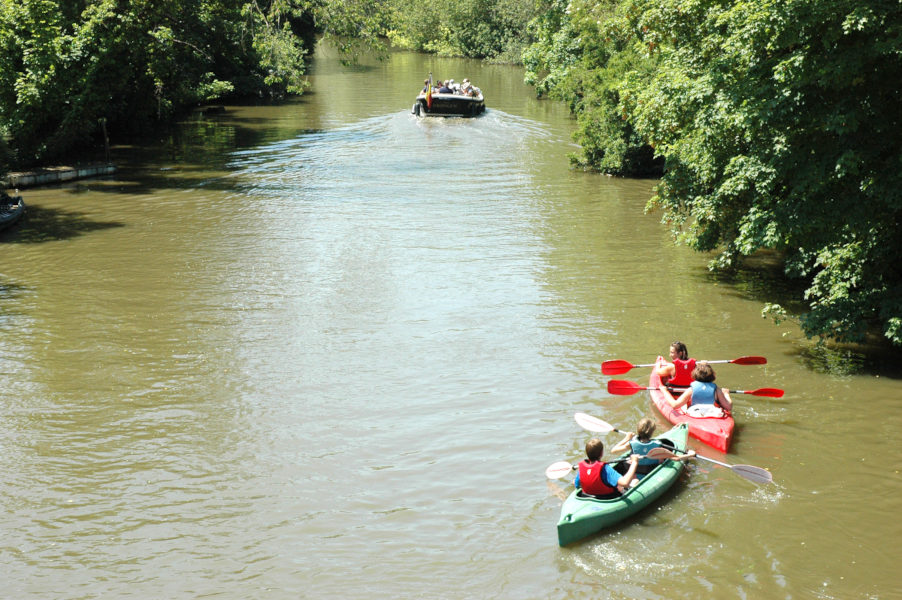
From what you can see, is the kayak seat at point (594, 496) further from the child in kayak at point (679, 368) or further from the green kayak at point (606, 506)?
the child in kayak at point (679, 368)

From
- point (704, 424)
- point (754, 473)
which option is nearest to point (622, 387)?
point (704, 424)

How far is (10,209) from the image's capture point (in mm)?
21797

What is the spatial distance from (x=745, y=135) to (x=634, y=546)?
24.1 ft

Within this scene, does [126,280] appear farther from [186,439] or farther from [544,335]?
[544,335]

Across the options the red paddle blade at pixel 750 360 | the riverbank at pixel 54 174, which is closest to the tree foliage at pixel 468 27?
the riverbank at pixel 54 174

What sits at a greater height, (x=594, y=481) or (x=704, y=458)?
(x=594, y=481)

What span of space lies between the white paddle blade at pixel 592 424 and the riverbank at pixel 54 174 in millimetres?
20294

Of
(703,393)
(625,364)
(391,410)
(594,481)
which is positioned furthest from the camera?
(625,364)

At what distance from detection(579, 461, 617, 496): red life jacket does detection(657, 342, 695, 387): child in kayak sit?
10.9ft

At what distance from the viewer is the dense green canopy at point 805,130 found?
1150cm

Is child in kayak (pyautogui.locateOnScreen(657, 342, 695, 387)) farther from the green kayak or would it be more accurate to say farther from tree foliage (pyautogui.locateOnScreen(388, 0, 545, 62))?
tree foliage (pyautogui.locateOnScreen(388, 0, 545, 62))

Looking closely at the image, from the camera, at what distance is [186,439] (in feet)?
36.3

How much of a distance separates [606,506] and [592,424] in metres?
1.80

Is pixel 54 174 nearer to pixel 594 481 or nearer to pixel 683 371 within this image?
pixel 683 371
